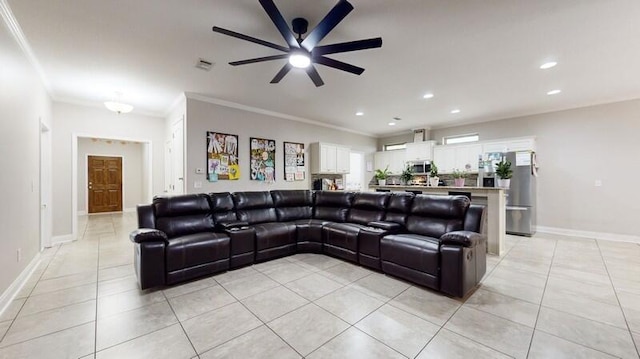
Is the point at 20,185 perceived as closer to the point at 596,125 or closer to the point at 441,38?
the point at 441,38

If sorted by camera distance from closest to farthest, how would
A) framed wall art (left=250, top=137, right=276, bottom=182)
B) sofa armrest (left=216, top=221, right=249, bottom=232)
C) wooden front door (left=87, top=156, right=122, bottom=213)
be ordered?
1. sofa armrest (left=216, top=221, right=249, bottom=232)
2. framed wall art (left=250, top=137, right=276, bottom=182)
3. wooden front door (left=87, top=156, right=122, bottom=213)

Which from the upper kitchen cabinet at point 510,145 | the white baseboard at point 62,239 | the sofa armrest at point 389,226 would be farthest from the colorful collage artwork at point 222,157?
the upper kitchen cabinet at point 510,145

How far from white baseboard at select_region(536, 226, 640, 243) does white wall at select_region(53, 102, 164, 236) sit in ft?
31.7

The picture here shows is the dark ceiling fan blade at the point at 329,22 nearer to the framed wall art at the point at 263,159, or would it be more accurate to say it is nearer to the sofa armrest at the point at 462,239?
the sofa armrest at the point at 462,239

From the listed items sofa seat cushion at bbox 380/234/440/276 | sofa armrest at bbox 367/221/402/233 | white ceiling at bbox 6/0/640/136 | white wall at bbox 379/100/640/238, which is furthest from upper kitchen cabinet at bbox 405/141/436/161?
sofa seat cushion at bbox 380/234/440/276

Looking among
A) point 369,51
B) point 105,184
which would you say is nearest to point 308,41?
point 369,51

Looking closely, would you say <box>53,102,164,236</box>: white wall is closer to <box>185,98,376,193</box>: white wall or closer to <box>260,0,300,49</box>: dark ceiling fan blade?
<box>185,98,376,193</box>: white wall

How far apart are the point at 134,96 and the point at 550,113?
882cm

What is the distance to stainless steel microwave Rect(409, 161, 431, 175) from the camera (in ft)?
23.9

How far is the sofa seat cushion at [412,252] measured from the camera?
9.04 ft

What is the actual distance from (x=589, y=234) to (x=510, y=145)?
2369mm

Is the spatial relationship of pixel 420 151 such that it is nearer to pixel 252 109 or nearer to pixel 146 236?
pixel 252 109

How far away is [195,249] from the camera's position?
3.05m

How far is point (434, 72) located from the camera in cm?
369
